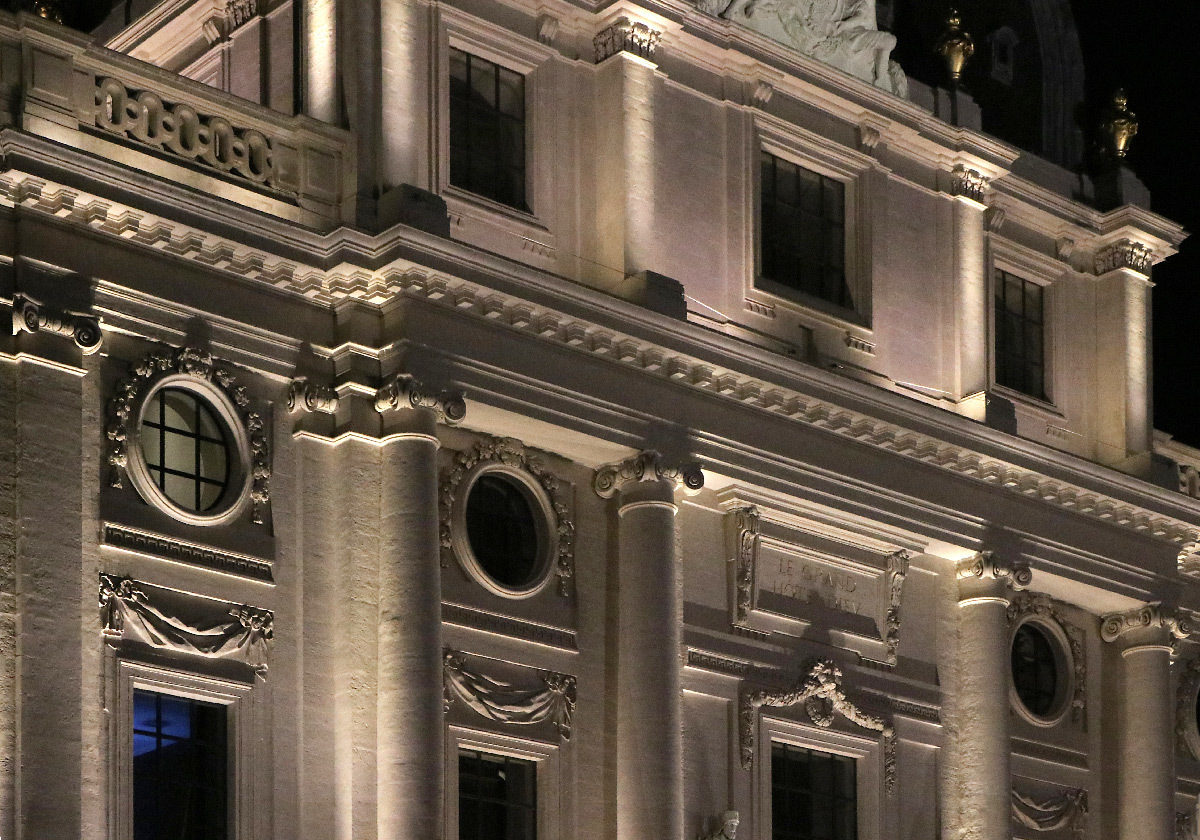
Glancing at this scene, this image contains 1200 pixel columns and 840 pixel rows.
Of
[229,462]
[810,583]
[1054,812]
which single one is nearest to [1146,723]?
[1054,812]

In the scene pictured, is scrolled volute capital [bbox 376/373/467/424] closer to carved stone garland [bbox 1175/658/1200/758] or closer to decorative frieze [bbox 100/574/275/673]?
decorative frieze [bbox 100/574/275/673]

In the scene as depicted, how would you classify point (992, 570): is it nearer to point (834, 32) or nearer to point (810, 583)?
point (810, 583)

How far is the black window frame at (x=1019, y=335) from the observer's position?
3472cm

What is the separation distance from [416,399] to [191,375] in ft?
6.96

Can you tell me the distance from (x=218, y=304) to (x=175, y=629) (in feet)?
10.2

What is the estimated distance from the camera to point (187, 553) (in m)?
26.1

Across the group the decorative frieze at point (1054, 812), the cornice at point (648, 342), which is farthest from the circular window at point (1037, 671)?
the cornice at point (648, 342)

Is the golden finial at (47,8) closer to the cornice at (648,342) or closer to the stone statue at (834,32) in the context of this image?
the cornice at (648,342)

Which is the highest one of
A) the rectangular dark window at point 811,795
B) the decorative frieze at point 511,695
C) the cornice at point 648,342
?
the cornice at point 648,342

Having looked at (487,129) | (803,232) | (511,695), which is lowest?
(511,695)

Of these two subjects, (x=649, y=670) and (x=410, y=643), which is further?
(x=649, y=670)

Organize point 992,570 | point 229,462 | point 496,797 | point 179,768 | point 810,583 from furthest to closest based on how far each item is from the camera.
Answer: point 992,570, point 810,583, point 496,797, point 229,462, point 179,768

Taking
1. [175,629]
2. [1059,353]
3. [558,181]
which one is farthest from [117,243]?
[1059,353]

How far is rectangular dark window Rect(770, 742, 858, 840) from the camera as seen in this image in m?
30.6
